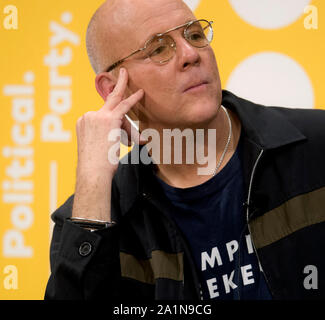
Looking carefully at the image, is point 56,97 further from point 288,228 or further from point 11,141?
point 288,228

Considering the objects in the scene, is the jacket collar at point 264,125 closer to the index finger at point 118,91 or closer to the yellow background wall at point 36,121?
the index finger at point 118,91

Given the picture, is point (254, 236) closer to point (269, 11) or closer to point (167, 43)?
point (167, 43)

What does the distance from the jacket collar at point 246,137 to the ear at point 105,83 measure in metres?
0.25

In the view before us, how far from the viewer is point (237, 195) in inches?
56.5

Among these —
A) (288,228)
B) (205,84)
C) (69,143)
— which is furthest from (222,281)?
(69,143)

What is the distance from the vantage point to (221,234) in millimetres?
1421

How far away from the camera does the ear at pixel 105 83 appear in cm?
162

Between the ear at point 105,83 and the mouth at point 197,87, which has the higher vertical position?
the ear at point 105,83

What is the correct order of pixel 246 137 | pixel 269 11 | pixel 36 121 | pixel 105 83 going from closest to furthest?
pixel 246 137 < pixel 105 83 < pixel 269 11 < pixel 36 121

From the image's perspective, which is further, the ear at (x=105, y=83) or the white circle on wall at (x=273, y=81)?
the white circle on wall at (x=273, y=81)

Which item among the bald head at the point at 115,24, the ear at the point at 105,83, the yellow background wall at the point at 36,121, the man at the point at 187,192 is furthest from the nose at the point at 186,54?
the yellow background wall at the point at 36,121

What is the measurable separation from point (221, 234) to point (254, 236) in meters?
0.11

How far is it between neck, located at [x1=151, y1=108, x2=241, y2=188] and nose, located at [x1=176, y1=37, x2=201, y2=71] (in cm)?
21

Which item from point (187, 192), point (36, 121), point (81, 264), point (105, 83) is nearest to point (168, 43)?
point (105, 83)
